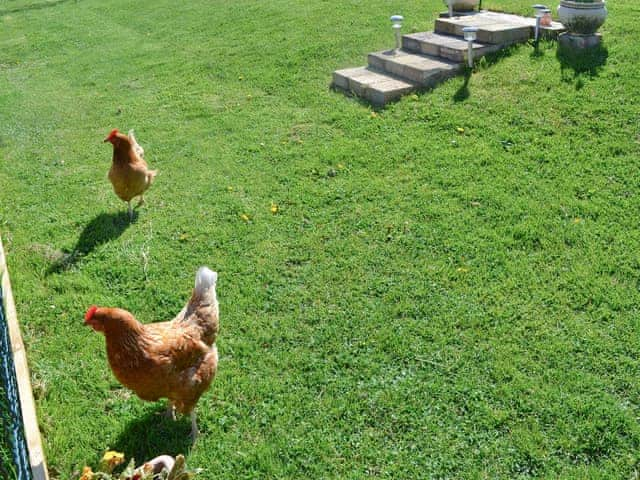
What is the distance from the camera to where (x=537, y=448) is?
3947mm

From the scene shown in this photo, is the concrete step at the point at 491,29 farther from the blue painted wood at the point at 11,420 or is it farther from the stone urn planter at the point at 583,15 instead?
the blue painted wood at the point at 11,420

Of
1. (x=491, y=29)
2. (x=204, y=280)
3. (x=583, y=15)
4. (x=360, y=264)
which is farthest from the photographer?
(x=491, y=29)

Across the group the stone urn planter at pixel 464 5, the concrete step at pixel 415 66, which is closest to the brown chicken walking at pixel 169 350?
the concrete step at pixel 415 66

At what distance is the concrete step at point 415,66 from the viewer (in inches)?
367

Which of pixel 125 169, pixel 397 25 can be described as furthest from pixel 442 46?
pixel 125 169

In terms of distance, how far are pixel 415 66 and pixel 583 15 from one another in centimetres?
251

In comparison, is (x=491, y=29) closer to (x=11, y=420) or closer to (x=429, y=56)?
(x=429, y=56)

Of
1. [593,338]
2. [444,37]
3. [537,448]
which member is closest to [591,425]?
[537,448]

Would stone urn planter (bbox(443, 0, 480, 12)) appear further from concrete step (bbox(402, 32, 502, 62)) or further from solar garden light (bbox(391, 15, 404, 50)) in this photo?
solar garden light (bbox(391, 15, 404, 50))

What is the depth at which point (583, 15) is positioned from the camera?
882 cm

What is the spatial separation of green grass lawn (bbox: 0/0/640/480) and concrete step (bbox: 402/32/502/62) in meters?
0.37

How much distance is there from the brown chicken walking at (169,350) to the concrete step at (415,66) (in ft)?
20.7

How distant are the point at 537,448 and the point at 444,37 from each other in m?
8.23

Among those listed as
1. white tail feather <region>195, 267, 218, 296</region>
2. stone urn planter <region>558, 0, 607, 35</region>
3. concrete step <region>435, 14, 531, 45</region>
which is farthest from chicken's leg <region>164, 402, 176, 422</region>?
stone urn planter <region>558, 0, 607, 35</region>
